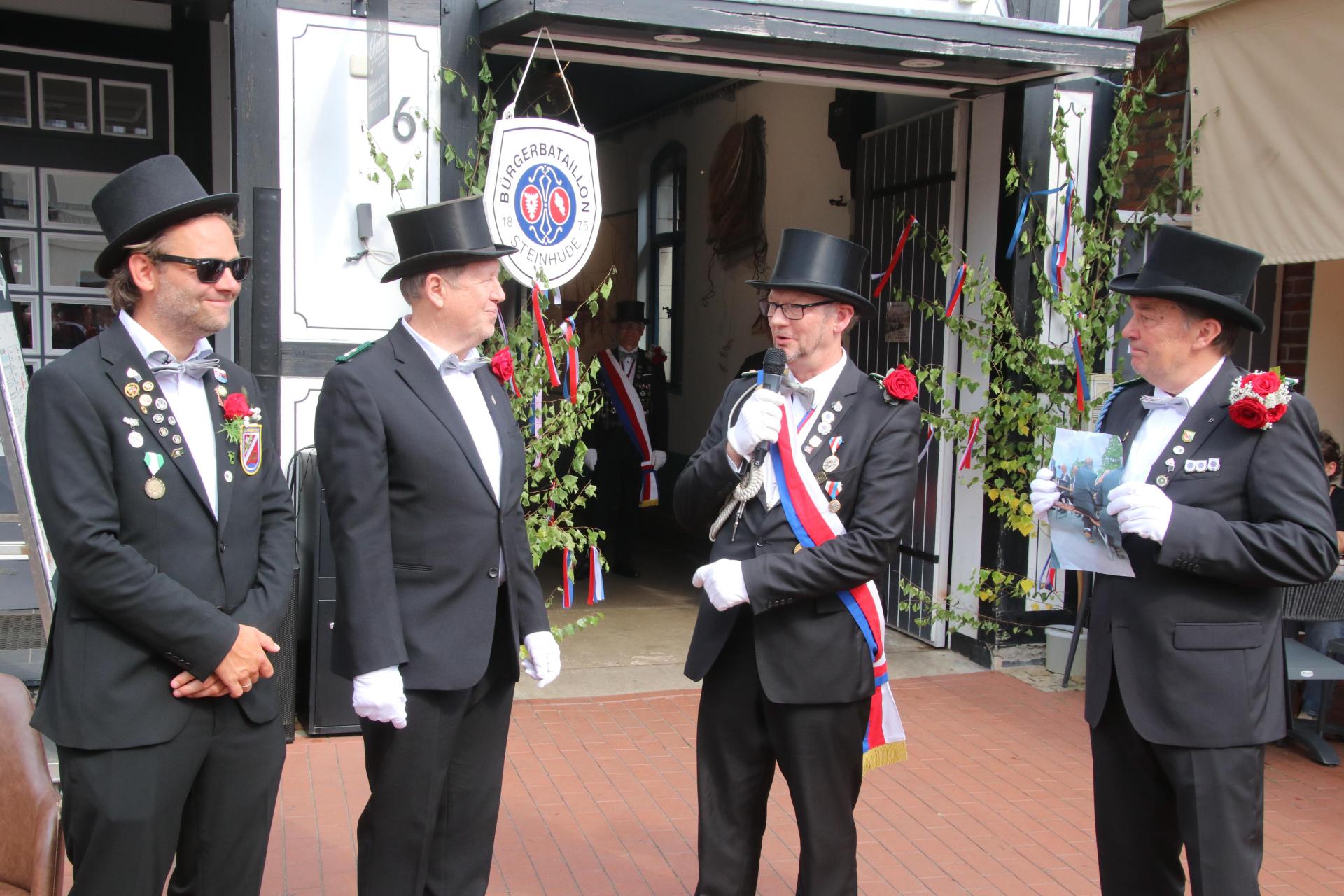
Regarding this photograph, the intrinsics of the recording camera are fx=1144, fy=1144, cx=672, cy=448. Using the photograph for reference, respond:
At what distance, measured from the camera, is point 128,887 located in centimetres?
231

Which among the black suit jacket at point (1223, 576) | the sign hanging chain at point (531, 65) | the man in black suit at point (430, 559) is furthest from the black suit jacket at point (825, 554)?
the sign hanging chain at point (531, 65)

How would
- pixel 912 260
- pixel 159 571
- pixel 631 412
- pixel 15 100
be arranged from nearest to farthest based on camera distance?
1. pixel 159 571
2. pixel 15 100
3. pixel 912 260
4. pixel 631 412

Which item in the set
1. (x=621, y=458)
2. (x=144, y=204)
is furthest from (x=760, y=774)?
(x=621, y=458)

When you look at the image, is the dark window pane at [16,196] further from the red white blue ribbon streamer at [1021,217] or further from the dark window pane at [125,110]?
the red white blue ribbon streamer at [1021,217]

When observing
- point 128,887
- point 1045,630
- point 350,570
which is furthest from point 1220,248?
point 1045,630

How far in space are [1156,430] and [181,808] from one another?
7.90 feet

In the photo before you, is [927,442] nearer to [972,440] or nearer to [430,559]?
[972,440]

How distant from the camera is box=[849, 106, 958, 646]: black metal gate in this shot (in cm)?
639

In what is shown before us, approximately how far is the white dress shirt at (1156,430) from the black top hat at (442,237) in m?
1.66

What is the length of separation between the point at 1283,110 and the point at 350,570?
486 cm

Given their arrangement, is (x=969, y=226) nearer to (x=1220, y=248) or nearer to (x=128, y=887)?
(x=1220, y=248)

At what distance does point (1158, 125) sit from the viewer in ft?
21.4

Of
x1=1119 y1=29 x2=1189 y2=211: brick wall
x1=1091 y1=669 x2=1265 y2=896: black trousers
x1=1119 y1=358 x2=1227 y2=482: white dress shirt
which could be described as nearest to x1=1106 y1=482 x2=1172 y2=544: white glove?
x1=1119 y1=358 x2=1227 y2=482: white dress shirt

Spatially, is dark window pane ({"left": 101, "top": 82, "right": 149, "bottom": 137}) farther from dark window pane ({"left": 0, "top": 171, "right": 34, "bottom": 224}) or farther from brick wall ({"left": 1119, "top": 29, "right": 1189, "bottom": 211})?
brick wall ({"left": 1119, "top": 29, "right": 1189, "bottom": 211})
